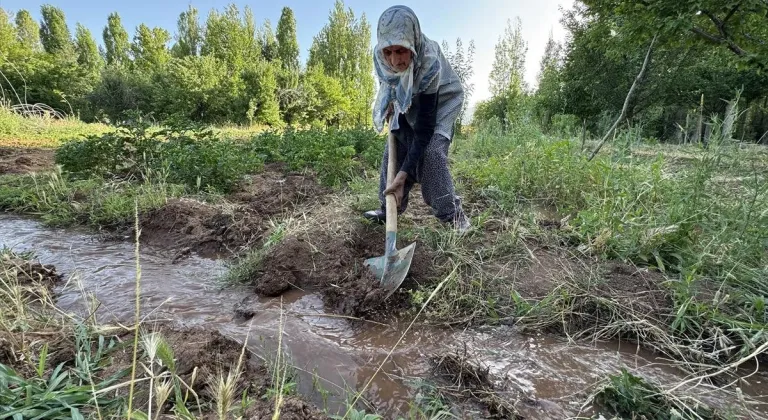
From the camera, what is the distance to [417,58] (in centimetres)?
223

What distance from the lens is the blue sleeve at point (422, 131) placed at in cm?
240

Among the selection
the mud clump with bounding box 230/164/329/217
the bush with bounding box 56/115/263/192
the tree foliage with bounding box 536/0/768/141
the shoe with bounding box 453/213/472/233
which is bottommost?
the shoe with bounding box 453/213/472/233

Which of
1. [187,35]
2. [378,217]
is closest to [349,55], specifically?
[187,35]

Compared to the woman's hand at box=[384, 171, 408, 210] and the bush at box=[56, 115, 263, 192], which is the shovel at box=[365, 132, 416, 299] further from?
the bush at box=[56, 115, 263, 192]

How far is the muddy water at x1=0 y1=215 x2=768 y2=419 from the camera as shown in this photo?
145 cm

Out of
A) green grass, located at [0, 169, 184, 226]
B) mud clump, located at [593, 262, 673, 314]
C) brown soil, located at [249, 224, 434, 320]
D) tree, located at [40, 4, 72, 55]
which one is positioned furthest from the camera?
tree, located at [40, 4, 72, 55]

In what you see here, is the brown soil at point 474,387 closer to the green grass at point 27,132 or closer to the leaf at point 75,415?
the leaf at point 75,415

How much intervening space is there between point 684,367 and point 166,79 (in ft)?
73.6

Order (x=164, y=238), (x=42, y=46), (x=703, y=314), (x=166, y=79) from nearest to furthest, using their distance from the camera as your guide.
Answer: (x=703, y=314) < (x=164, y=238) < (x=166, y=79) < (x=42, y=46)

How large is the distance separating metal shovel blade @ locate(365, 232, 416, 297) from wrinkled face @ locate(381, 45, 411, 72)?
1.07m

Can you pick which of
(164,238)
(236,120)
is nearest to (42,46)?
(236,120)

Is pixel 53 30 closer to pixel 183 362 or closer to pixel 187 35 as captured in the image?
pixel 187 35

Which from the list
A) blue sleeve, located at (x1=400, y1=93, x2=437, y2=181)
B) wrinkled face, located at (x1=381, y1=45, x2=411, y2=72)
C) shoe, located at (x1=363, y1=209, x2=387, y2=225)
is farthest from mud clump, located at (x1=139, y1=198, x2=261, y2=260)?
wrinkled face, located at (x1=381, y1=45, x2=411, y2=72)

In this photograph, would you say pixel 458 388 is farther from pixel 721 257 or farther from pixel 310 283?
pixel 721 257
